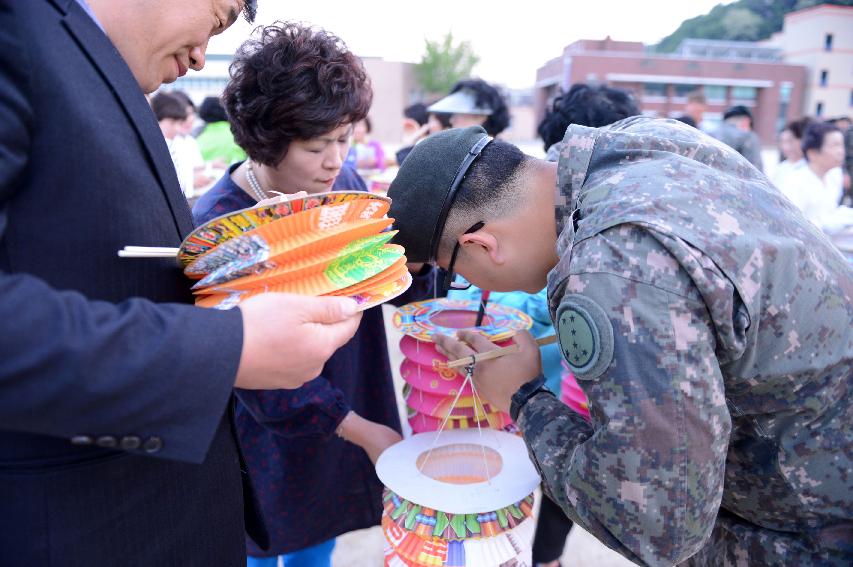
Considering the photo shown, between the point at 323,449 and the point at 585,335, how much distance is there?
4.03ft

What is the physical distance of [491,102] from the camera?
437 cm

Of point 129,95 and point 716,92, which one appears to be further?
point 716,92

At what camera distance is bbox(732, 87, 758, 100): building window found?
40009 mm

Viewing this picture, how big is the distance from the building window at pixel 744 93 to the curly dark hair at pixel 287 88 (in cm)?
4607

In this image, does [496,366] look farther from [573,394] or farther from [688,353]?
[573,394]

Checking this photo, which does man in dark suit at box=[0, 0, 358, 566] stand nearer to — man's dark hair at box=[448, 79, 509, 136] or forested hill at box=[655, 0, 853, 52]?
man's dark hair at box=[448, 79, 509, 136]

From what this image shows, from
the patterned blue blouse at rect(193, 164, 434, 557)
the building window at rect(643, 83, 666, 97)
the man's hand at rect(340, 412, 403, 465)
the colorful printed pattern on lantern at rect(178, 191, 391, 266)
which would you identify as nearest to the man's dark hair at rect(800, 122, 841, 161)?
the patterned blue blouse at rect(193, 164, 434, 557)

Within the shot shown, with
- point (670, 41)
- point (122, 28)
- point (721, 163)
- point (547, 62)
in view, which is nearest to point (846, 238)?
point (721, 163)

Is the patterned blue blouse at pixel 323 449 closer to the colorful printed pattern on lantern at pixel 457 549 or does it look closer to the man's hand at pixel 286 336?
the colorful printed pattern on lantern at pixel 457 549

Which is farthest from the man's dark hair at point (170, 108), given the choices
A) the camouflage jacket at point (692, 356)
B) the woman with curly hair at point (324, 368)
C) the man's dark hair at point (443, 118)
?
the camouflage jacket at point (692, 356)

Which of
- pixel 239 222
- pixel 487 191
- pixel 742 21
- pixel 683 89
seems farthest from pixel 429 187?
pixel 742 21

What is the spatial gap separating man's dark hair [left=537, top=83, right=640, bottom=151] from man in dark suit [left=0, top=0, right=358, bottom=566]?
199cm

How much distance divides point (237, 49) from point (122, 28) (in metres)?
0.98

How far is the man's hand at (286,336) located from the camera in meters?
0.80
